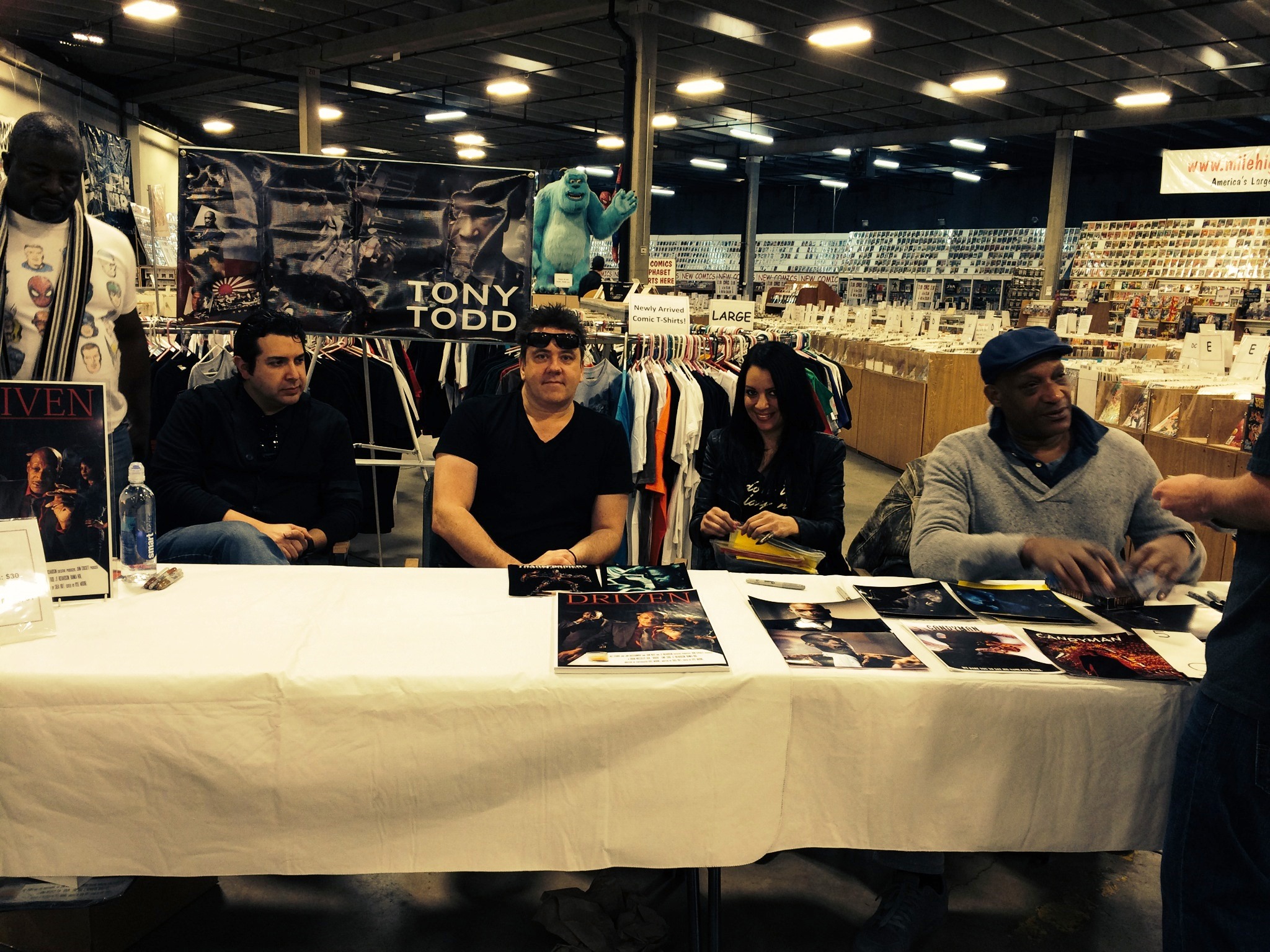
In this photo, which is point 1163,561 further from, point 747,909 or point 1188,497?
point 747,909

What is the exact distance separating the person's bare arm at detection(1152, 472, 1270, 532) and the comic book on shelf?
0.75m

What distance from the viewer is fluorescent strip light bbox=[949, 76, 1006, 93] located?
11.7 metres

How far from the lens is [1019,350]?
2264 millimetres

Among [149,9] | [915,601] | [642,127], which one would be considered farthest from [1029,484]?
[149,9]

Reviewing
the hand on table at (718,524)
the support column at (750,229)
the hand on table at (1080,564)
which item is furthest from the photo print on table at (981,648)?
the support column at (750,229)

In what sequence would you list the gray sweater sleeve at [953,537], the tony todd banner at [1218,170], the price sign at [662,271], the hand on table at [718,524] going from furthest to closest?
the tony todd banner at [1218,170]
the price sign at [662,271]
the hand on table at [718,524]
the gray sweater sleeve at [953,537]

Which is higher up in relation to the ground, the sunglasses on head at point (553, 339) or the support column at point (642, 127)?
the support column at point (642, 127)

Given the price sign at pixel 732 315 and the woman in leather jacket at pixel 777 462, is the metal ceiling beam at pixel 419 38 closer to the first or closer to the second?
the price sign at pixel 732 315

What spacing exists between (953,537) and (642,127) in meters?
8.71

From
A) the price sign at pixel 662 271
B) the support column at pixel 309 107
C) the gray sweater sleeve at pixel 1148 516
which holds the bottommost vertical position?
the gray sweater sleeve at pixel 1148 516

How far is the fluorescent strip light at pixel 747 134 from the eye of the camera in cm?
1734

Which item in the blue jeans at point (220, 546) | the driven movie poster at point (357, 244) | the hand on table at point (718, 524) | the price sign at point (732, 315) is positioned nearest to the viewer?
the blue jeans at point (220, 546)

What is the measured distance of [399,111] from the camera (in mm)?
16141

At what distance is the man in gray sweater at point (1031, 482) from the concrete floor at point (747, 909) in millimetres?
784
